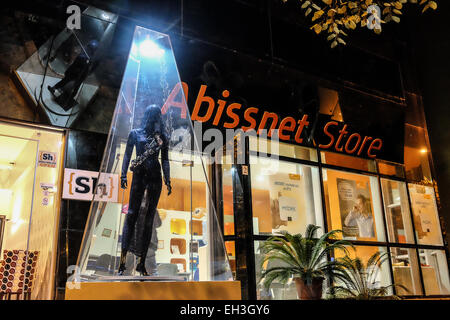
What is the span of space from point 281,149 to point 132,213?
17.8ft

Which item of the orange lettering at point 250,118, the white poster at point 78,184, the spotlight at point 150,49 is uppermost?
the orange lettering at point 250,118

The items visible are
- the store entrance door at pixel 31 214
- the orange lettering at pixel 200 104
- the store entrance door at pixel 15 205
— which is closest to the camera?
the store entrance door at pixel 31 214

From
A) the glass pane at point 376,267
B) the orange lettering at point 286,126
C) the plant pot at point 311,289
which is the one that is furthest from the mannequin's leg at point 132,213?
the glass pane at point 376,267

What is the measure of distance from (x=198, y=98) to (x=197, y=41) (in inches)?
52.8

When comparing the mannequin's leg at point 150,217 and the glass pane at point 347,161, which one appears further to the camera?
the glass pane at point 347,161

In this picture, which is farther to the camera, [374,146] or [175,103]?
[374,146]

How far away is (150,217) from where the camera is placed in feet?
11.1

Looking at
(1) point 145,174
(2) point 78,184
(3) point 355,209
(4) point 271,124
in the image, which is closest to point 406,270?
(3) point 355,209

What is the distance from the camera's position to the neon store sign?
23.8 feet

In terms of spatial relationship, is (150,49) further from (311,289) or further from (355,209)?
(355,209)

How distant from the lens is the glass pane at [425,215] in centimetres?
975

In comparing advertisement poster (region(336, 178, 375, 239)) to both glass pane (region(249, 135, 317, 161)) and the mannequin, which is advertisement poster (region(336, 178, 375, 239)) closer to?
glass pane (region(249, 135, 317, 161))

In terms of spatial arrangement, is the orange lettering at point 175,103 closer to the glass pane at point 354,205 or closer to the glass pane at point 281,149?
the glass pane at point 281,149
